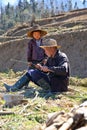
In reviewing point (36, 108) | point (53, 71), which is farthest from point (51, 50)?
point (36, 108)

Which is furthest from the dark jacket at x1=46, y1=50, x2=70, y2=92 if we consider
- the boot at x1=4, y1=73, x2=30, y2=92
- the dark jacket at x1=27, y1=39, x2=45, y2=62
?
the dark jacket at x1=27, y1=39, x2=45, y2=62

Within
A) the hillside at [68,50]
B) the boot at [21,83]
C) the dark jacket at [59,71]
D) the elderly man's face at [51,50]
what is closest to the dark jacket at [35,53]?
the boot at [21,83]

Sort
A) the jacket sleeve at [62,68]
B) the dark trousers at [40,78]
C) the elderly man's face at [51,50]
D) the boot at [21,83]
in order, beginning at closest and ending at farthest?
the jacket sleeve at [62,68], the elderly man's face at [51,50], the dark trousers at [40,78], the boot at [21,83]

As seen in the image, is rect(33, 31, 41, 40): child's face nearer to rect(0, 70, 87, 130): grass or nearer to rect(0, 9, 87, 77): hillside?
rect(0, 70, 87, 130): grass

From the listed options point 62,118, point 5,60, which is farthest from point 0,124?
point 5,60

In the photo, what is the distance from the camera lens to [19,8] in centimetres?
11612

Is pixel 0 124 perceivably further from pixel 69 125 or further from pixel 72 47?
pixel 72 47

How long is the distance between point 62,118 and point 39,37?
511 cm

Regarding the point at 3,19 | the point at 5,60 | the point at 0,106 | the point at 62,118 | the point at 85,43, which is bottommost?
the point at 3,19

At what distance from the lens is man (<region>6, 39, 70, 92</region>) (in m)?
8.40

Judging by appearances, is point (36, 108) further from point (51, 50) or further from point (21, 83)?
point (21, 83)

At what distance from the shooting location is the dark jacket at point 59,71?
834 centimetres

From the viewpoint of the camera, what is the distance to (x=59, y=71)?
833 cm

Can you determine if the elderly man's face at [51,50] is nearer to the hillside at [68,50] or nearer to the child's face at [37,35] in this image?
the child's face at [37,35]
